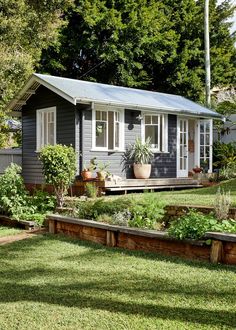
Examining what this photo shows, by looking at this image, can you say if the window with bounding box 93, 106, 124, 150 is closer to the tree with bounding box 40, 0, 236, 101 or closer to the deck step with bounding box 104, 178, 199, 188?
the deck step with bounding box 104, 178, 199, 188

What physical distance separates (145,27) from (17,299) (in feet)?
75.5

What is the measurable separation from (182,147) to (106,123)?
3663 millimetres

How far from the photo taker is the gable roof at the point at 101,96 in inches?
517

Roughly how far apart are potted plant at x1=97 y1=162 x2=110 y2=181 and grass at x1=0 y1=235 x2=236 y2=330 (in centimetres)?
620

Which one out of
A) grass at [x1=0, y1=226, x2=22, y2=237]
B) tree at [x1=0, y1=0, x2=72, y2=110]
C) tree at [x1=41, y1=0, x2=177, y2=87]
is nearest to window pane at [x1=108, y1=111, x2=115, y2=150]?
grass at [x1=0, y1=226, x2=22, y2=237]

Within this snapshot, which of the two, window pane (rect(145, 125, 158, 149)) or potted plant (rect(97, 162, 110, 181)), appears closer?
potted plant (rect(97, 162, 110, 181))

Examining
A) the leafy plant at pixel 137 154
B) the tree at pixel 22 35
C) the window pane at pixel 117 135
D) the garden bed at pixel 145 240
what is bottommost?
the garden bed at pixel 145 240

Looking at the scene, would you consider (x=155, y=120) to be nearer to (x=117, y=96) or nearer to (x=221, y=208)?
(x=117, y=96)

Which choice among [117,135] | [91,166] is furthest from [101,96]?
[91,166]

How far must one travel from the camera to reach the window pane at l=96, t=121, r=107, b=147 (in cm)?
1387

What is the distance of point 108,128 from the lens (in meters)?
14.1

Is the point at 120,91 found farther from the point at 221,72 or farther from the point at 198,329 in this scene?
the point at 221,72

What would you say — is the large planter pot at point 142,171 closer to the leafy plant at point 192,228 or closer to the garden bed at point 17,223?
the garden bed at point 17,223

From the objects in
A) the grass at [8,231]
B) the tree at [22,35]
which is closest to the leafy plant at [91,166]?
the grass at [8,231]
